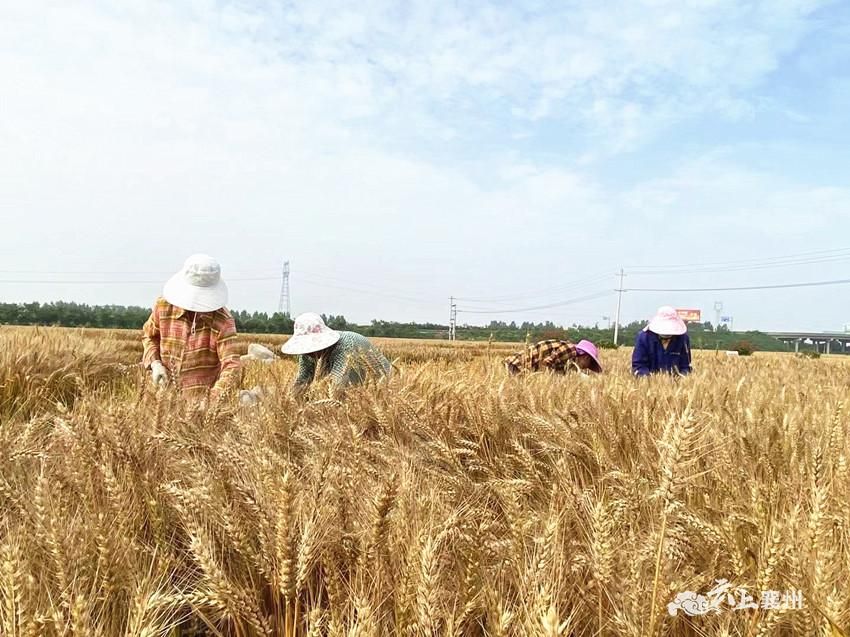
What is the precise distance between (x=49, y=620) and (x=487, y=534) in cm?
79

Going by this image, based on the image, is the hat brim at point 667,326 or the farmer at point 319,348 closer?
the farmer at point 319,348

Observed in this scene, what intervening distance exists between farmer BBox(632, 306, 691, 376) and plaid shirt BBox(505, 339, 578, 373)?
2.77 feet

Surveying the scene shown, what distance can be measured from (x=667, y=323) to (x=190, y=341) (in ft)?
14.9

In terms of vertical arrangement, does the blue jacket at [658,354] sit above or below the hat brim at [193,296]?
below

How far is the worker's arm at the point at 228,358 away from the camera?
11.2 feet

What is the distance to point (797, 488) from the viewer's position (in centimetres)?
141

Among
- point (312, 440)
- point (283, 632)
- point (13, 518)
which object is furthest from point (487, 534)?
point (13, 518)

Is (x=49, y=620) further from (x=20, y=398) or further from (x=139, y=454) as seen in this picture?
(x=20, y=398)

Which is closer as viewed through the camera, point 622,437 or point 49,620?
point 49,620

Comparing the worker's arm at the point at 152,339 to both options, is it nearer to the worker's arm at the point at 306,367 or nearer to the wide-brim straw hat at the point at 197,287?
the wide-brim straw hat at the point at 197,287

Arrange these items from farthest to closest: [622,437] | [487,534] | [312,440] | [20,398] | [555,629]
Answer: [20,398]
[622,437]
[312,440]
[487,534]
[555,629]

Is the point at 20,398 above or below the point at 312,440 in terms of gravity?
below

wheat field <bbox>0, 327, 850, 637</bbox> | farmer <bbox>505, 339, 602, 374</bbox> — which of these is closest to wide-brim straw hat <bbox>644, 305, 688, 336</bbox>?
farmer <bbox>505, 339, 602, 374</bbox>

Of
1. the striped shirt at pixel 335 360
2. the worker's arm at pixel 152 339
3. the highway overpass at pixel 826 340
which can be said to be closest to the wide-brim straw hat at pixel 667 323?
the striped shirt at pixel 335 360
